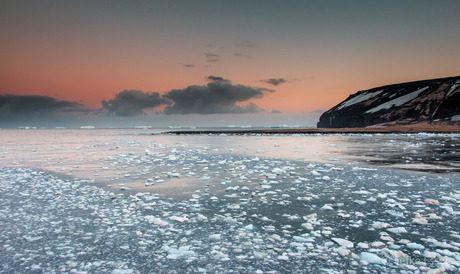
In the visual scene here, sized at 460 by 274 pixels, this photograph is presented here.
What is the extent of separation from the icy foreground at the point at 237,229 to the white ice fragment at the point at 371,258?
0.01m

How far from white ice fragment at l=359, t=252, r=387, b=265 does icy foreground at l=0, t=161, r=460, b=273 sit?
0.01 meters

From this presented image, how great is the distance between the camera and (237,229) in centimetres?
418

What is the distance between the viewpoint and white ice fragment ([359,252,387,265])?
123 inches

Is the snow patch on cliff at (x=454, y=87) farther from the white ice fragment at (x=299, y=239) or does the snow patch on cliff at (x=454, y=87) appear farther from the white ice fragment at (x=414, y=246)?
the white ice fragment at (x=299, y=239)

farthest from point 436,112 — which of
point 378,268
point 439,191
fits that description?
point 378,268

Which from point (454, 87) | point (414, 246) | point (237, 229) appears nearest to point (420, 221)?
point (414, 246)

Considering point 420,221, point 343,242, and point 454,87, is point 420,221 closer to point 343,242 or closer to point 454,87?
point 343,242

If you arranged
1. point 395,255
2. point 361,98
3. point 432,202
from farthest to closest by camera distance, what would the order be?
1. point 361,98
2. point 432,202
3. point 395,255

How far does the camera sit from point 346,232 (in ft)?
13.1

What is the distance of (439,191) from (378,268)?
4.74 m

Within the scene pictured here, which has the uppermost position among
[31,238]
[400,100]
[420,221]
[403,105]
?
[400,100]

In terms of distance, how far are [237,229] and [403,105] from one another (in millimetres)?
101047

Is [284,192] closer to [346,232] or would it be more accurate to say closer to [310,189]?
[310,189]

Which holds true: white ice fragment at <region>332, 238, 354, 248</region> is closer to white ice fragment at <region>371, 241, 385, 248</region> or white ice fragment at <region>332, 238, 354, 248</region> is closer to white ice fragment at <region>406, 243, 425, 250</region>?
white ice fragment at <region>371, 241, 385, 248</region>
